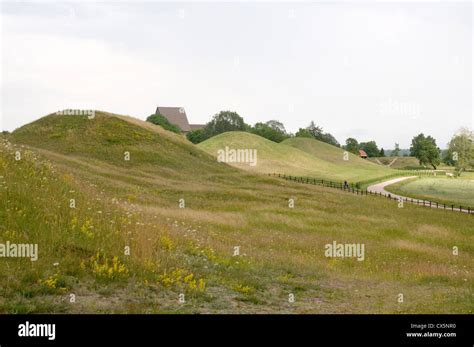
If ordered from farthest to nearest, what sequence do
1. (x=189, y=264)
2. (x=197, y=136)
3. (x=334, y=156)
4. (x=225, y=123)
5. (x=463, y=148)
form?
1. (x=225, y=123)
2. (x=197, y=136)
3. (x=334, y=156)
4. (x=463, y=148)
5. (x=189, y=264)

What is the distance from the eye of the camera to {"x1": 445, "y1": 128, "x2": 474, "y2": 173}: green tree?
92.8 meters

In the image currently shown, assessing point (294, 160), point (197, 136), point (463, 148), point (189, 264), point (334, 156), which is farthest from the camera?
point (197, 136)

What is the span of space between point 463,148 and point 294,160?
2039 inches

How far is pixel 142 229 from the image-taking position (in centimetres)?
1483

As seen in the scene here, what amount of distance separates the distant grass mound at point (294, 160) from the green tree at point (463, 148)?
22410 mm

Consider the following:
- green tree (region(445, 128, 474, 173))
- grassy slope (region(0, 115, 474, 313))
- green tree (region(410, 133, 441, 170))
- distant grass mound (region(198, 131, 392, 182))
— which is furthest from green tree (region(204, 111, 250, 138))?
grassy slope (region(0, 115, 474, 313))

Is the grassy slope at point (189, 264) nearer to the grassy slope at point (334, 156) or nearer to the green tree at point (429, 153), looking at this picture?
the grassy slope at point (334, 156)

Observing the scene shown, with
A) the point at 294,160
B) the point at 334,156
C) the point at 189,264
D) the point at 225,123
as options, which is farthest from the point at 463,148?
the point at 225,123

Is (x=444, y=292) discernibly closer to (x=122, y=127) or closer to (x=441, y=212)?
(x=441, y=212)

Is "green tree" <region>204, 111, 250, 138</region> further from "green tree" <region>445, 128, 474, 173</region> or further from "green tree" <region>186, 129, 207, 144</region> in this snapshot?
"green tree" <region>445, 128, 474, 173</region>

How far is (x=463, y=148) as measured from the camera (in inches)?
3706

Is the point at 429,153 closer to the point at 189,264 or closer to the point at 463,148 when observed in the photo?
the point at 463,148
